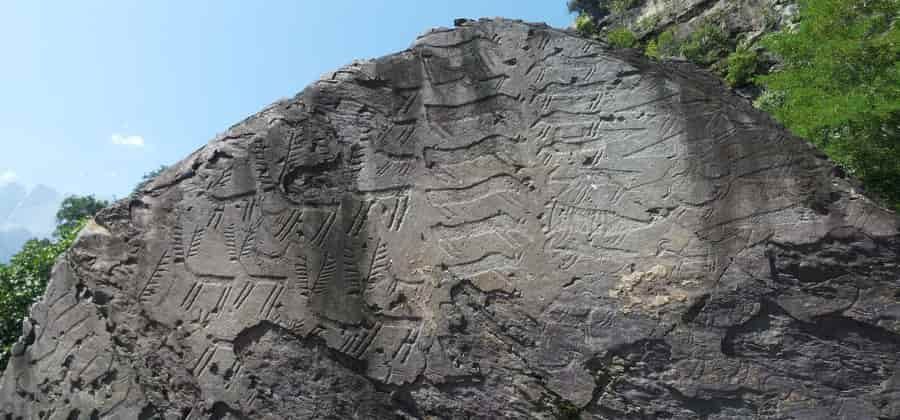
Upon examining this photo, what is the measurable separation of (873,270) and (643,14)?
705 inches

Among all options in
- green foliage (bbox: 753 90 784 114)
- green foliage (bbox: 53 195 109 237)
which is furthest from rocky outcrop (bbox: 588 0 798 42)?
green foliage (bbox: 53 195 109 237)

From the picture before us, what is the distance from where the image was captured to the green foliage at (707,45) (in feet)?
45.9

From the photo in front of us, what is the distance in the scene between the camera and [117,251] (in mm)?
3699

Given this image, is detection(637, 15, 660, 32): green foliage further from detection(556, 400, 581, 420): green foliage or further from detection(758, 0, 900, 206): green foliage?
detection(556, 400, 581, 420): green foliage

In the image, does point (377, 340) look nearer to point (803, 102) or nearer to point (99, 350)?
point (99, 350)

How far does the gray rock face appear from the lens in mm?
2828

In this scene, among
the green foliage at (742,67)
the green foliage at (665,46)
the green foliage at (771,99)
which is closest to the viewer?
the green foliage at (771,99)

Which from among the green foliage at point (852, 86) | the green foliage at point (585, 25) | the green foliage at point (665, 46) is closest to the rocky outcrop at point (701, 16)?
the green foliage at point (665, 46)

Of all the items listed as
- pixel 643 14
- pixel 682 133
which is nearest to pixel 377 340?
pixel 682 133

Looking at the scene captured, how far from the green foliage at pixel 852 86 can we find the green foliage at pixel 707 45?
24.8ft

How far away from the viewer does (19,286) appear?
7379 mm

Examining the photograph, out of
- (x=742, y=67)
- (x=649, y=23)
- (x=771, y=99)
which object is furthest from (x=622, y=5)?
(x=771, y=99)

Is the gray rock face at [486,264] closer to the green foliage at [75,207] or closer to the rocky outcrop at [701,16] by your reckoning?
the rocky outcrop at [701,16]

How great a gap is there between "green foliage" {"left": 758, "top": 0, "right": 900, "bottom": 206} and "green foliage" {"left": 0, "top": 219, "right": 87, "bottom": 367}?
25.7 feet
